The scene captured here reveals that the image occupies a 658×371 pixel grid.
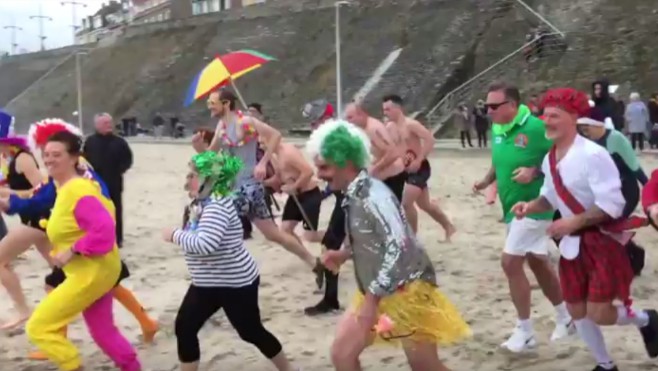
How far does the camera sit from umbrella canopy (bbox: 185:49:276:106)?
8984 millimetres

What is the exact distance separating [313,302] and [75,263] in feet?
10.3

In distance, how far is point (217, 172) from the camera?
5285 millimetres

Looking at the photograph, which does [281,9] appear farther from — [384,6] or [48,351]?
[48,351]

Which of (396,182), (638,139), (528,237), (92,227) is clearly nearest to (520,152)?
(528,237)

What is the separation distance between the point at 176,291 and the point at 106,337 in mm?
3312

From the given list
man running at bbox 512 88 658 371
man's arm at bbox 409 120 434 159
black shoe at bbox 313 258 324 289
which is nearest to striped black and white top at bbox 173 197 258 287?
man running at bbox 512 88 658 371

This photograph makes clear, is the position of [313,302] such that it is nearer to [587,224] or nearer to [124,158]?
[587,224]

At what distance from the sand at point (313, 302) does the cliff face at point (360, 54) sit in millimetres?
21527

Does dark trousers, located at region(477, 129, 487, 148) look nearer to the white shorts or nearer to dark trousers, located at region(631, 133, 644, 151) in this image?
dark trousers, located at region(631, 133, 644, 151)

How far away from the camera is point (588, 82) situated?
103ft

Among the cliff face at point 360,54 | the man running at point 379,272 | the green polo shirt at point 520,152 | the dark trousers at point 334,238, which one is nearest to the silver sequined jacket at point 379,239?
the man running at point 379,272

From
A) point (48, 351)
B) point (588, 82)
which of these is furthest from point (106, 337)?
point (588, 82)

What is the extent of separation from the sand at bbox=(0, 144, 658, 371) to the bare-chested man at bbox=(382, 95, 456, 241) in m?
0.75

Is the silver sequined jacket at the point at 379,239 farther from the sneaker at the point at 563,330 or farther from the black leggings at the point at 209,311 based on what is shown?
the sneaker at the point at 563,330
